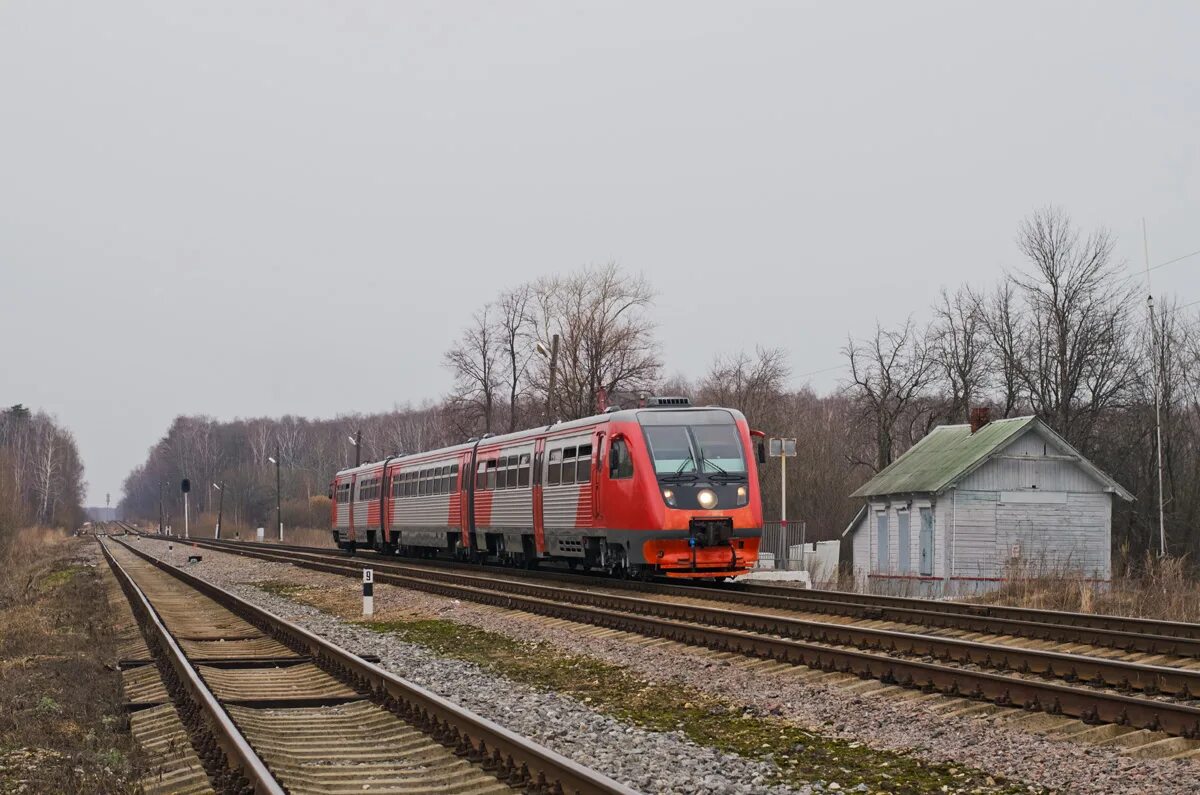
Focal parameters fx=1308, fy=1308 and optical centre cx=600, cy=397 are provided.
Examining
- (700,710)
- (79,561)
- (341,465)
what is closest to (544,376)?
(79,561)

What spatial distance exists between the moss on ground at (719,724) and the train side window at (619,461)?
679cm

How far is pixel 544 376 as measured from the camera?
6269 cm

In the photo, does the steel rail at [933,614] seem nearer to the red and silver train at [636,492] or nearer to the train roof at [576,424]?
the red and silver train at [636,492]

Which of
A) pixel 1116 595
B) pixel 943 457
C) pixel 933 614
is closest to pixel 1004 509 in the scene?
pixel 943 457

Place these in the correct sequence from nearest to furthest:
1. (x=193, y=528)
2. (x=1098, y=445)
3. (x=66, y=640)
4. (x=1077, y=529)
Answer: (x=66, y=640), (x=1077, y=529), (x=1098, y=445), (x=193, y=528)

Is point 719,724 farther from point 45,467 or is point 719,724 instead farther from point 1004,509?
point 45,467

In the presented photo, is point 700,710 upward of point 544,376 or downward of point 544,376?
downward

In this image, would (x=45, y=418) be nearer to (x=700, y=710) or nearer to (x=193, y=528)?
(x=193, y=528)

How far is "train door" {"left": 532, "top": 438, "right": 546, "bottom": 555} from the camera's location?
26141 mm

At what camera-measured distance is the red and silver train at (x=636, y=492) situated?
21.5 m

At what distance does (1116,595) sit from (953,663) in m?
9.00

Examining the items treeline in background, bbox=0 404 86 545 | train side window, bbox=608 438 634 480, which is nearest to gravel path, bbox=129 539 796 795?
train side window, bbox=608 438 634 480

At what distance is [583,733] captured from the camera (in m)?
9.02

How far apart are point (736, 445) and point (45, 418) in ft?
622
